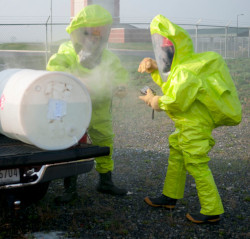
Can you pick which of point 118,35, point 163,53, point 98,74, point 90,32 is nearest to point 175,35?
point 163,53

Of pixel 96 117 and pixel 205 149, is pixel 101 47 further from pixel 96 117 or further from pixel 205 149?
pixel 205 149

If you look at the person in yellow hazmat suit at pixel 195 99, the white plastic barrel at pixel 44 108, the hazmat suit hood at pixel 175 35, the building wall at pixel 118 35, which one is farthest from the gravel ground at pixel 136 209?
the building wall at pixel 118 35

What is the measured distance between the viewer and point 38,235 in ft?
11.5

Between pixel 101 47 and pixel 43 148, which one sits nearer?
pixel 43 148

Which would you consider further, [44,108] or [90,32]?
[90,32]

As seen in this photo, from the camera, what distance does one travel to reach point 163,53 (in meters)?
3.88

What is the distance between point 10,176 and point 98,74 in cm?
153

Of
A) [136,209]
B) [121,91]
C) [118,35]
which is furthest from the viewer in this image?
[118,35]

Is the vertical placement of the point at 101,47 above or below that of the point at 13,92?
above

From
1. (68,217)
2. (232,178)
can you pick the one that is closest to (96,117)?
(68,217)

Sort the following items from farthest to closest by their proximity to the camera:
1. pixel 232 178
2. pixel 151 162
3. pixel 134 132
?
pixel 134 132 → pixel 151 162 → pixel 232 178

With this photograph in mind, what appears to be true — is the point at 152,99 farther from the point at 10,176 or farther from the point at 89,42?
the point at 10,176

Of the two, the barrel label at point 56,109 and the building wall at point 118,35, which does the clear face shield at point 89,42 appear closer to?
the barrel label at point 56,109

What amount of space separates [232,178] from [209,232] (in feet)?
5.39
